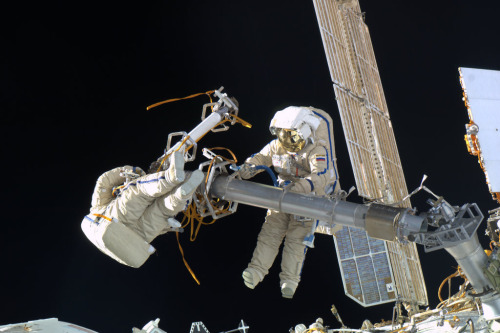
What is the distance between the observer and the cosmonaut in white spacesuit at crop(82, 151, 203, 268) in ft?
16.4

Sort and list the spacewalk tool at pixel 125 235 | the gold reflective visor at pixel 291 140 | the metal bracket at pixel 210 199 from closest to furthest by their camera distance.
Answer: the spacewalk tool at pixel 125 235, the metal bracket at pixel 210 199, the gold reflective visor at pixel 291 140

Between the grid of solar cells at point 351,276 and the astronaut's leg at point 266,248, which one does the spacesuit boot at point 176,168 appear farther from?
the grid of solar cells at point 351,276

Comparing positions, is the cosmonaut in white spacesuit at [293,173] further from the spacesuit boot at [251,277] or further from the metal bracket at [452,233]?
the metal bracket at [452,233]

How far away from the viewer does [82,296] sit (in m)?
8.05

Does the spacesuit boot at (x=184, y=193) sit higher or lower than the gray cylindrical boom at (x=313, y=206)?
higher

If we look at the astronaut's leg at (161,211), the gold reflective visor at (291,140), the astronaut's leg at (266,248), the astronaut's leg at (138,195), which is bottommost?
the astronaut's leg at (266,248)

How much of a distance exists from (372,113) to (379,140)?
13.4 inches

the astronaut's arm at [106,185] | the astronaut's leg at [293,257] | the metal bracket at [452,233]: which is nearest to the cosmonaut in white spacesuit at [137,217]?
the astronaut's arm at [106,185]

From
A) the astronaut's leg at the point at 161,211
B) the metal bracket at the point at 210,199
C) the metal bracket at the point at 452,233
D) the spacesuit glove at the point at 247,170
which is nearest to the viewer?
the metal bracket at the point at 452,233

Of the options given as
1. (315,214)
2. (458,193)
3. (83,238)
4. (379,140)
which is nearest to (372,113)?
(379,140)

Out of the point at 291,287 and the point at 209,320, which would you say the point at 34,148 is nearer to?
the point at 209,320

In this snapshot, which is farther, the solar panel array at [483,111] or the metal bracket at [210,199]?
the solar panel array at [483,111]

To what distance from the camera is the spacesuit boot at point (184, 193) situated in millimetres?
4844

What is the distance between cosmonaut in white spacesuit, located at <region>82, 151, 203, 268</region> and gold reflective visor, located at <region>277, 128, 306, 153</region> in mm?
1131
